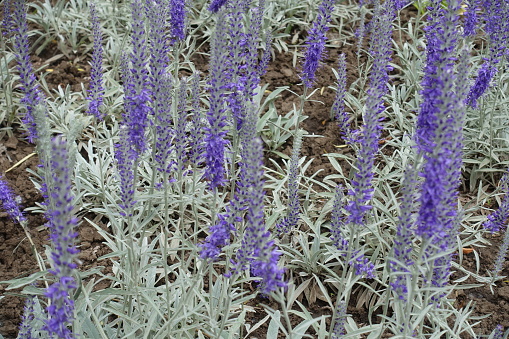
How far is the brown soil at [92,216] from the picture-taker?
552 cm

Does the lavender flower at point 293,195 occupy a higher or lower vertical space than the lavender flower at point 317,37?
lower

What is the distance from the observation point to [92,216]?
258 inches

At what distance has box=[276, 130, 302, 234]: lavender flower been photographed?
5281 mm

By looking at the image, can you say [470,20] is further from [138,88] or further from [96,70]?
[138,88]

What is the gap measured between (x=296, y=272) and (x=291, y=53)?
413 centimetres

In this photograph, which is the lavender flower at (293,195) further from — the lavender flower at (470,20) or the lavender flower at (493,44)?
the lavender flower at (470,20)

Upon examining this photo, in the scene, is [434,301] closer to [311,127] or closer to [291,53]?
[311,127]

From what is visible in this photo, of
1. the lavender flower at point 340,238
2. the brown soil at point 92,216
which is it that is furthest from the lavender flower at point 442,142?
the brown soil at point 92,216

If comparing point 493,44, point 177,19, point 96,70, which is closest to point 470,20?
point 493,44

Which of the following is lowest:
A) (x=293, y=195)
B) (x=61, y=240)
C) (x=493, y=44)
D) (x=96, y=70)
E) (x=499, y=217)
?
(x=499, y=217)

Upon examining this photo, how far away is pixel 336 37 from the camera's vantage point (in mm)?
9414

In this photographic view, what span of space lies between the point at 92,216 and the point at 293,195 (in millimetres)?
2381

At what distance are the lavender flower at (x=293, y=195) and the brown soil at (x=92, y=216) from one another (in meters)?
0.72

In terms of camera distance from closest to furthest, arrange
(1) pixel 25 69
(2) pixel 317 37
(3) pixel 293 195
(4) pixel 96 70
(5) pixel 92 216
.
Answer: (1) pixel 25 69
(4) pixel 96 70
(3) pixel 293 195
(2) pixel 317 37
(5) pixel 92 216
